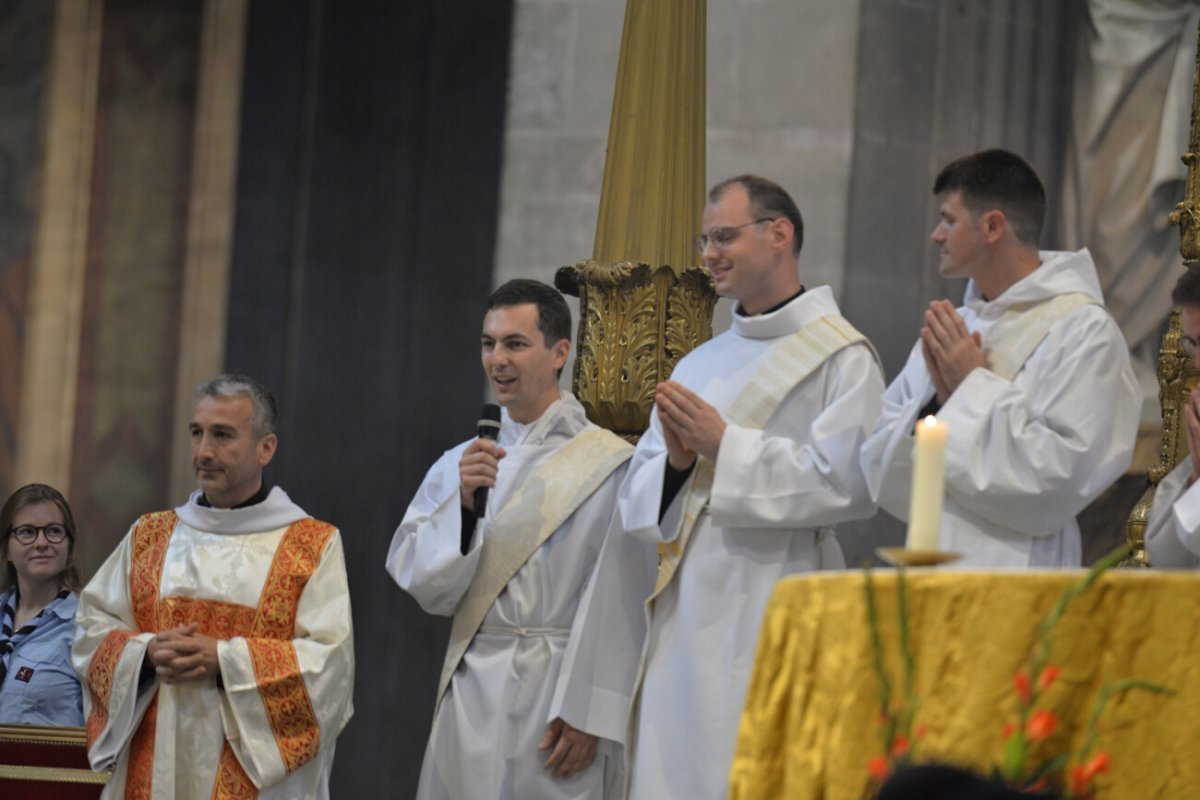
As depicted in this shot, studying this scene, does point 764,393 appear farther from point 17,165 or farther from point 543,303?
point 17,165

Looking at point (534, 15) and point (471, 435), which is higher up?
point (534, 15)

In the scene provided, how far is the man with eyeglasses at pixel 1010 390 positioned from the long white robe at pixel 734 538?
0.55 ft

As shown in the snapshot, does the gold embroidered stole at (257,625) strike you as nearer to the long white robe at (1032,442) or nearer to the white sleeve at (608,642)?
the white sleeve at (608,642)

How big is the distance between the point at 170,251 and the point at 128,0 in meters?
1.10

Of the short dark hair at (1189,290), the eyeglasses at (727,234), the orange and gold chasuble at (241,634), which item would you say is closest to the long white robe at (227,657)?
the orange and gold chasuble at (241,634)

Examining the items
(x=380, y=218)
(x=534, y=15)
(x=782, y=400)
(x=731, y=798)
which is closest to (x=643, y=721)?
(x=782, y=400)

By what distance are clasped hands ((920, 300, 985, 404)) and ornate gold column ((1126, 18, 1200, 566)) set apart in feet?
4.16

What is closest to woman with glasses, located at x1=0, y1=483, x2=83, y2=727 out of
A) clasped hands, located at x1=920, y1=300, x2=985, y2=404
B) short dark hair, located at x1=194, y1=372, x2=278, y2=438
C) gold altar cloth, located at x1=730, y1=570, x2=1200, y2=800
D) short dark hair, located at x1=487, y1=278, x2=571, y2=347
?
short dark hair, located at x1=194, y1=372, x2=278, y2=438

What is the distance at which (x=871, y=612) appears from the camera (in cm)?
235

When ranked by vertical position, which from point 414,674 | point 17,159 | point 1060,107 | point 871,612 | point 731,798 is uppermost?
point 1060,107

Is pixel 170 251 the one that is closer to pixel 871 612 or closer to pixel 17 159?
pixel 17 159

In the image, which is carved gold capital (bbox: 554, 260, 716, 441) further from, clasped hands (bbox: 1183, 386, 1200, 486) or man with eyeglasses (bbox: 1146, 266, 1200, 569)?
clasped hands (bbox: 1183, 386, 1200, 486)

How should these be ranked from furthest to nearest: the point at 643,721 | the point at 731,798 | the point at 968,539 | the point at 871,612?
the point at 643,721, the point at 968,539, the point at 731,798, the point at 871,612

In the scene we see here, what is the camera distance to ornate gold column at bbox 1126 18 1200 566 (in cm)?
551
